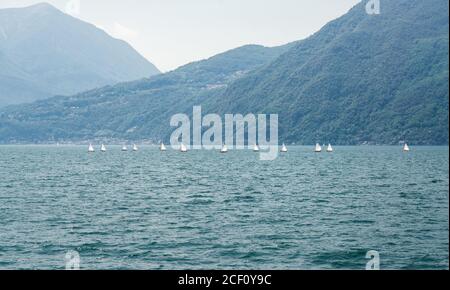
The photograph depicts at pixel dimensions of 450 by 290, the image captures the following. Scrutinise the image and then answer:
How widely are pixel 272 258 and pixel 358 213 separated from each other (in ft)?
79.0

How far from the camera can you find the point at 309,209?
62469 mm

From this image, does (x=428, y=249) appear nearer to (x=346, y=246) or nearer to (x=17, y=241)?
(x=346, y=246)

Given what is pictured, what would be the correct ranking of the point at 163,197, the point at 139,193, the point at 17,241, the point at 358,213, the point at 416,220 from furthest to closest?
the point at 139,193, the point at 163,197, the point at 358,213, the point at 416,220, the point at 17,241

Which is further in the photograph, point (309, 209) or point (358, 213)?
point (309, 209)

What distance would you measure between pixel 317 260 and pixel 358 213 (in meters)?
23.7

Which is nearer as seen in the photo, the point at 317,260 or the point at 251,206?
the point at 317,260

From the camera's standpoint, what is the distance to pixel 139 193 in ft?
268
